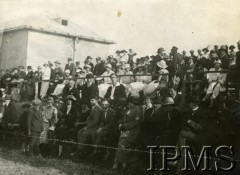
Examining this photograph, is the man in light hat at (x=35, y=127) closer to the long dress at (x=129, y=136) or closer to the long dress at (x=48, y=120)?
the long dress at (x=48, y=120)

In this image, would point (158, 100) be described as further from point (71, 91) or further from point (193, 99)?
point (71, 91)

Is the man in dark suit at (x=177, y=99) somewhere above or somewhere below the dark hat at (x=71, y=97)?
above

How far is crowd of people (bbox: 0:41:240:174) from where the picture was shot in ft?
21.4

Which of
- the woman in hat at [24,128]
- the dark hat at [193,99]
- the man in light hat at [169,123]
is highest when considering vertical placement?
the dark hat at [193,99]

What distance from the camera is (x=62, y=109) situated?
962 cm

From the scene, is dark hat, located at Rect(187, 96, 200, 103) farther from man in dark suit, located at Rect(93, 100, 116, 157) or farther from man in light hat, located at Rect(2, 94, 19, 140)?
man in light hat, located at Rect(2, 94, 19, 140)

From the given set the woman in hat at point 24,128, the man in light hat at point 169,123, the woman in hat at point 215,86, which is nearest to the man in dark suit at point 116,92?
the man in light hat at point 169,123

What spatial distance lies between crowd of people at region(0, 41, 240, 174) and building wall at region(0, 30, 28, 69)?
5.16 meters

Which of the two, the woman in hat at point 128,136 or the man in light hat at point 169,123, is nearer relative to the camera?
the man in light hat at point 169,123

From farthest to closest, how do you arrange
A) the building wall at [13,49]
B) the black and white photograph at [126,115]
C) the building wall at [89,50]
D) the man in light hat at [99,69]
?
the building wall at [89,50]
the building wall at [13,49]
the man in light hat at [99,69]
the black and white photograph at [126,115]

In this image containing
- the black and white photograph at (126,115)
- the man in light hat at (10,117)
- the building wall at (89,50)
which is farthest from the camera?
the building wall at (89,50)

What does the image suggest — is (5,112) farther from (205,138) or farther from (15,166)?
(205,138)

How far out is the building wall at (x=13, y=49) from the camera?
16.8 metres

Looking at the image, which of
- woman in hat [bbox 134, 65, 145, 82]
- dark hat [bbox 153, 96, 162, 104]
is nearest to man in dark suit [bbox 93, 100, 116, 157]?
dark hat [bbox 153, 96, 162, 104]
